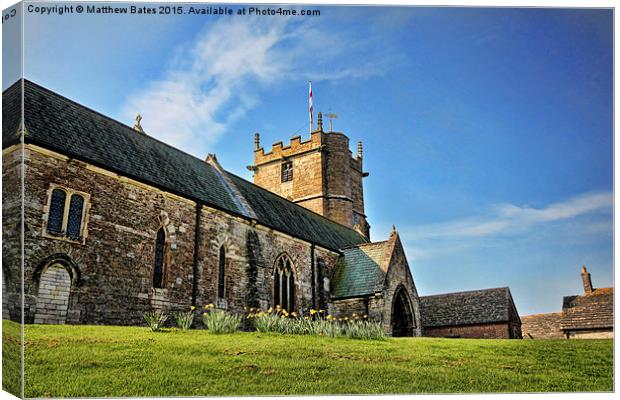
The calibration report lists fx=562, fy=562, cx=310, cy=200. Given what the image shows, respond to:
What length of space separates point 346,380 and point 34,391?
5401mm

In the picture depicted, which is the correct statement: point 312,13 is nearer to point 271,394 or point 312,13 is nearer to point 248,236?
point 271,394

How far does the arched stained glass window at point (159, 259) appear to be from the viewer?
15980 mm

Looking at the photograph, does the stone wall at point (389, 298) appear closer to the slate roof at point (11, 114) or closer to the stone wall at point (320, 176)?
the stone wall at point (320, 176)

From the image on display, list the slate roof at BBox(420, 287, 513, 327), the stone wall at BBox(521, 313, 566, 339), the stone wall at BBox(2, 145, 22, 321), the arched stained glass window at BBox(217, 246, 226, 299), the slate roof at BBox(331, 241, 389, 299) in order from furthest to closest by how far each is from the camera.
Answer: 1. the stone wall at BBox(521, 313, 566, 339)
2. the slate roof at BBox(420, 287, 513, 327)
3. the slate roof at BBox(331, 241, 389, 299)
4. the arched stained glass window at BBox(217, 246, 226, 299)
5. the stone wall at BBox(2, 145, 22, 321)

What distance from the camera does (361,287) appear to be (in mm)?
23266

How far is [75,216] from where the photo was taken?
45.4 feet

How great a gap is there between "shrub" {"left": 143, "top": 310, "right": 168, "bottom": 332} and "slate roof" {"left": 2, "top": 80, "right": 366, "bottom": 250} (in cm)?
369

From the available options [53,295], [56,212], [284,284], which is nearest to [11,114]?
[56,212]

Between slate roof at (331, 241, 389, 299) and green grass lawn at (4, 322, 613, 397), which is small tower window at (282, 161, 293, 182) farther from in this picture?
green grass lawn at (4, 322, 613, 397)

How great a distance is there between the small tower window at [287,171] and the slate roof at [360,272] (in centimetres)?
1258

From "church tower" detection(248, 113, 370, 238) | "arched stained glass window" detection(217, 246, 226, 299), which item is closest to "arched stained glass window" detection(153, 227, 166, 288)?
"arched stained glass window" detection(217, 246, 226, 299)

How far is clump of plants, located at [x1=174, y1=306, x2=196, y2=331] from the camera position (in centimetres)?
1520

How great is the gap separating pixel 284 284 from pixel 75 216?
9.82 meters

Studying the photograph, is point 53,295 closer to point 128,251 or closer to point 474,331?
point 128,251
